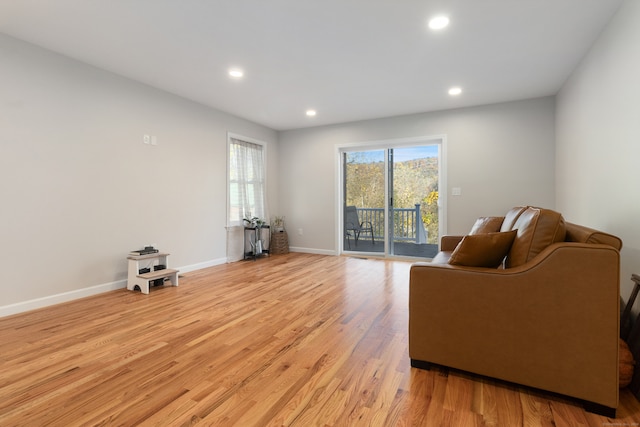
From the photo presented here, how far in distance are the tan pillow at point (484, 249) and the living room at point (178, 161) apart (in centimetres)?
120

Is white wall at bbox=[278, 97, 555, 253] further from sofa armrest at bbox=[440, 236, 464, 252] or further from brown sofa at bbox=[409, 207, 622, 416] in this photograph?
brown sofa at bbox=[409, 207, 622, 416]

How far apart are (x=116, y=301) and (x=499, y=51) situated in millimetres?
4712

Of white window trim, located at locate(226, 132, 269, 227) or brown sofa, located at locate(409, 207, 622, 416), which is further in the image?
white window trim, located at locate(226, 132, 269, 227)

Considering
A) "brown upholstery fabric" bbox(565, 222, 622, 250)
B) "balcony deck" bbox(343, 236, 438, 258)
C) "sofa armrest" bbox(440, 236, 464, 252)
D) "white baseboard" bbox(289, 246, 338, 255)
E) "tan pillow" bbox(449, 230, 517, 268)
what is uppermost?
"brown upholstery fabric" bbox(565, 222, 622, 250)

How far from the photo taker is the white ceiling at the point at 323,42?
2.30 metres

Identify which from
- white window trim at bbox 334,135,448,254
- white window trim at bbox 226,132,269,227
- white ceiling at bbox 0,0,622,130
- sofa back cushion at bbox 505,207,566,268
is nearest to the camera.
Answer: sofa back cushion at bbox 505,207,566,268

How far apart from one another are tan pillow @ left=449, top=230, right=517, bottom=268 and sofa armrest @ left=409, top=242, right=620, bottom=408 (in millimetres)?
81

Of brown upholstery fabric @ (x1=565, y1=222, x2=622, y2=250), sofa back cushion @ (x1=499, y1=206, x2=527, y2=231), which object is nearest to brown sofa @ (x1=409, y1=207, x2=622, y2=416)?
brown upholstery fabric @ (x1=565, y1=222, x2=622, y2=250)

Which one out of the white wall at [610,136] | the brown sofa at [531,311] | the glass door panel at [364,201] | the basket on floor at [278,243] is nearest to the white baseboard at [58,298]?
the basket on floor at [278,243]

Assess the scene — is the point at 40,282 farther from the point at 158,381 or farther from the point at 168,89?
the point at 168,89

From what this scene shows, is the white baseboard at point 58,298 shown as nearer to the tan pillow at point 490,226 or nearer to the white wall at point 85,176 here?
the white wall at point 85,176

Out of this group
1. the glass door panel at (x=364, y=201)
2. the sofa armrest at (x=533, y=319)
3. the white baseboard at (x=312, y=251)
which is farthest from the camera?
the white baseboard at (x=312, y=251)

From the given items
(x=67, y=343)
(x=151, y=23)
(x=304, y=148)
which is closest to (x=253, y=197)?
(x=304, y=148)

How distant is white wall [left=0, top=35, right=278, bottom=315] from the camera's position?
8.91 ft
